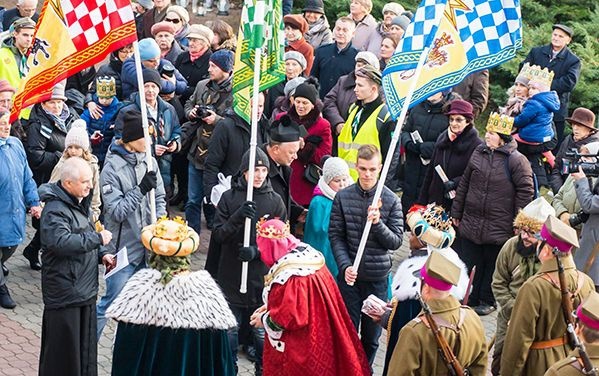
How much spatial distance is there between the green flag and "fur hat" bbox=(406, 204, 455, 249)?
2.21 meters

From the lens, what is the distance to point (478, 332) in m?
7.22

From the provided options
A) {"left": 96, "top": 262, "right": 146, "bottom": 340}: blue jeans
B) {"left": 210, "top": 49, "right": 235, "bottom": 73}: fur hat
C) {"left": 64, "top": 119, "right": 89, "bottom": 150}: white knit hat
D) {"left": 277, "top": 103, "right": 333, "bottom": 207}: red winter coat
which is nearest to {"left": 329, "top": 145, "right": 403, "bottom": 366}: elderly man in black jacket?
{"left": 96, "top": 262, "right": 146, "bottom": 340}: blue jeans

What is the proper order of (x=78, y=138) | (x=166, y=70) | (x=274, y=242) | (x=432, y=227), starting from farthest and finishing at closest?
(x=166, y=70) < (x=78, y=138) < (x=432, y=227) < (x=274, y=242)

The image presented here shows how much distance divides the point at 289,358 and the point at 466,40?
3246 millimetres

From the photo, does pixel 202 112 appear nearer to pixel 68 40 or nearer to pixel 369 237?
pixel 68 40

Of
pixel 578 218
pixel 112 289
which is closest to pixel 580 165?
pixel 578 218

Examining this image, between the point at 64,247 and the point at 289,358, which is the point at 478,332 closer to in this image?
the point at 289,358

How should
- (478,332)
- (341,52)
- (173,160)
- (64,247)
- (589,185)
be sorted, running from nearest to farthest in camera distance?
(478,332) < (64,247) < (589,185) < (173,160) < (341,52)

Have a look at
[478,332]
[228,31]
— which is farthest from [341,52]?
[478,332]

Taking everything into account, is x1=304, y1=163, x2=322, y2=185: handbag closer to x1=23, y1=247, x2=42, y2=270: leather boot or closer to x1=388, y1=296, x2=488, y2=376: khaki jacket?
x1=23, y1=247, x2=42, y2=270: leather boot

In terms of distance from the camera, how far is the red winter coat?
39.4 feet

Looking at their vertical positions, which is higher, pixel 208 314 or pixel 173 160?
pixel 208 314

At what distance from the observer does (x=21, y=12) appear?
1459cm

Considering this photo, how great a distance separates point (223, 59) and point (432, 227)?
4688 millimetres
